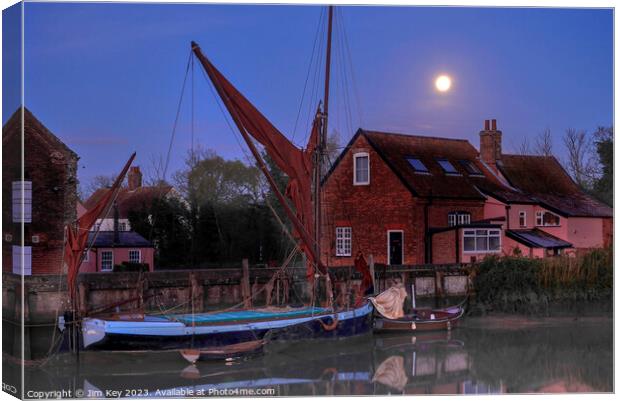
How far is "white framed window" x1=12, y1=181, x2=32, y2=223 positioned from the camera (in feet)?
40.2

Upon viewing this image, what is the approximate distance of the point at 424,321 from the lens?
18.9 m

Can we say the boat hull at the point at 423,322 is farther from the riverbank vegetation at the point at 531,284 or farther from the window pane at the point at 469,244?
the window pane at the point at 469,244

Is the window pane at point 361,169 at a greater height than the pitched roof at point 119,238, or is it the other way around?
the window pane at point 361,169

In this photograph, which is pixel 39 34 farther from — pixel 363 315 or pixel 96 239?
pixel 363 315

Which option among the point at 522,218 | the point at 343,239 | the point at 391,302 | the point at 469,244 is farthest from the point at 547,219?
the point at 343,239

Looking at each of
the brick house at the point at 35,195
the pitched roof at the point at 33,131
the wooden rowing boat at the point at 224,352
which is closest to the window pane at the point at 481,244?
the wooden rowing boat at the point at 224,352

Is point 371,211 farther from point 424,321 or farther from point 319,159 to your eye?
point 424,321

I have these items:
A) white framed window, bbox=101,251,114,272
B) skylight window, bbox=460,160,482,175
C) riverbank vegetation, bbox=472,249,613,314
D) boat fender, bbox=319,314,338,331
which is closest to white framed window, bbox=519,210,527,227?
riverbank vegetation, bbox=472,249,613,314

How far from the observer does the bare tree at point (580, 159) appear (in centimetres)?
1530

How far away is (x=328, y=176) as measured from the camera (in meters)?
18.5

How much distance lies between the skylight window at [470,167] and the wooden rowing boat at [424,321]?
2778 millimetres

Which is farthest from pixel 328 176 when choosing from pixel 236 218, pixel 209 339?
pixel 209 339

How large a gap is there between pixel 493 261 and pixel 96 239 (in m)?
7.48

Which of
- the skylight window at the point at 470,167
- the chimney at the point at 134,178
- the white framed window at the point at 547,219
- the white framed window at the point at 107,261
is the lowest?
the white framed window at the point at 107,261
